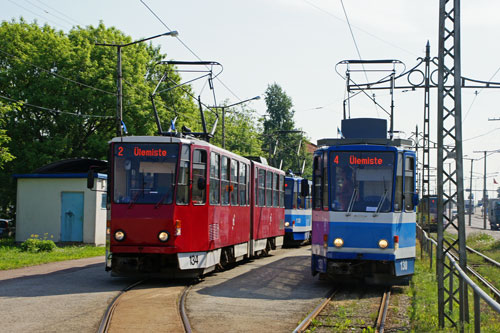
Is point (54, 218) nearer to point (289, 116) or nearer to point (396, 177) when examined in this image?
point (396, 177)

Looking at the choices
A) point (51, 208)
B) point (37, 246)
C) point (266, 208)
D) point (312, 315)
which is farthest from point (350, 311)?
point (51, 208)

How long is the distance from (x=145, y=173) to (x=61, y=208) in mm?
15466

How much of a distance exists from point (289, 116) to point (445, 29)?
3218 inches

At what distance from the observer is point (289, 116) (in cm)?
9206

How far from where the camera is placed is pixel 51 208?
29.0m

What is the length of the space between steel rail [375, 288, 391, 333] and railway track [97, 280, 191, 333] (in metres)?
2.83

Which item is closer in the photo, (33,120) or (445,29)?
(445,29)

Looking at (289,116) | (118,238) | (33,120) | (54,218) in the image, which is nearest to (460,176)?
(118,238)

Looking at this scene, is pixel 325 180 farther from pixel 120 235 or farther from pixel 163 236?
pixel 120 235

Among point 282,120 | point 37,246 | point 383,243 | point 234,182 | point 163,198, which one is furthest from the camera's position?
point 282,120

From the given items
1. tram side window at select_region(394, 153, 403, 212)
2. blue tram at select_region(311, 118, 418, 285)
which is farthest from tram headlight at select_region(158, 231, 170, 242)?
tram side window at select_region(394, 153, 403, 212)

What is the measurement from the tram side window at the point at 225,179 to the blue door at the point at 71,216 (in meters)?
12.8

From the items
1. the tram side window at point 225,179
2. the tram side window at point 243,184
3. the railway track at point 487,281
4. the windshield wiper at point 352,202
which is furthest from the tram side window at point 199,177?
the railway track at point 487,281

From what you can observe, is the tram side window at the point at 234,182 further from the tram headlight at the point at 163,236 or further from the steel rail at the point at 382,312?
the steel rail at the point at 382,312
